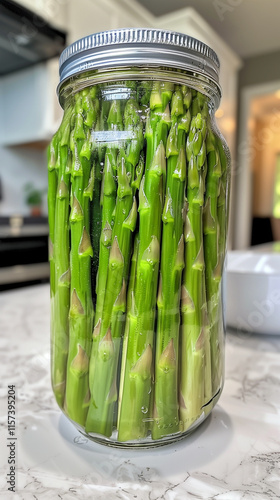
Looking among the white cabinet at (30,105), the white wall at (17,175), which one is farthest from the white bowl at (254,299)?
the white wall at (17,175)

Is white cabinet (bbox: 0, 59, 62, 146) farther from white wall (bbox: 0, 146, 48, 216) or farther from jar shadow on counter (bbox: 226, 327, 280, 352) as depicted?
jar shadow on counter (bbox: 226, 327, 280, 352)

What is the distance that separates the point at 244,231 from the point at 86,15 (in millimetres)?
2185

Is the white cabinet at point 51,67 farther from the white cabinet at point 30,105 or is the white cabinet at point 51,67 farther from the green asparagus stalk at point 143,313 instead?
the green asparagus stalk at point 143,313

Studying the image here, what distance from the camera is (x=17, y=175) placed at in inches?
91.9

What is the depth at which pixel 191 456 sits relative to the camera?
265 millimetres

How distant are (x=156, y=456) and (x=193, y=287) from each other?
0.13 m

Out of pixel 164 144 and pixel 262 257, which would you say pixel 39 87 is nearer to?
pixel 262 257

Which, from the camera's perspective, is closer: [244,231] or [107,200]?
[107,200]

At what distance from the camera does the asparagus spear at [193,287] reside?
0.83ft

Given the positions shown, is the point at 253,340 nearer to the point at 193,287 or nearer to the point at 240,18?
the point at 193,287

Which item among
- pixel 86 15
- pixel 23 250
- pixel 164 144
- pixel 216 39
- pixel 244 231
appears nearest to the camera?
pixel 164 144

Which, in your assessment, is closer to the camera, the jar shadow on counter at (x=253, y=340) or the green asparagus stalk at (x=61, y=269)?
the green asparagus stalk at (x=61, y=269)

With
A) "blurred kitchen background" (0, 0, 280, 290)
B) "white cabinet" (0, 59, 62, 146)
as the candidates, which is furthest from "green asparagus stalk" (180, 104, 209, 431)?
"white cabinet" (0, 59, 62, 146)

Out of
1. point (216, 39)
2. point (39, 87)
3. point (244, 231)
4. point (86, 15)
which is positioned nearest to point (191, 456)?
point (39, 87)
